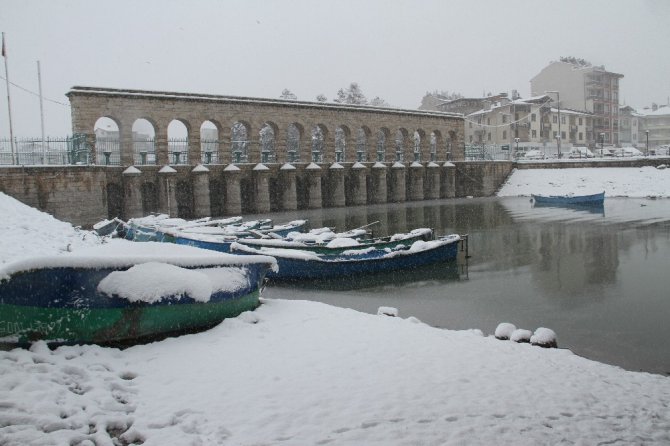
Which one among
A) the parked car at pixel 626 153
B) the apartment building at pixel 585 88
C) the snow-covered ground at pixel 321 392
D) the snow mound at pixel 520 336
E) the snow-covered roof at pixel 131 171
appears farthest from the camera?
the apartment building at pixel 585 88

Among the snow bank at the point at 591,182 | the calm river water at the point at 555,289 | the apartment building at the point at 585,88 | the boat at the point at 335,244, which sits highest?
the apartment building at the point at 585,88

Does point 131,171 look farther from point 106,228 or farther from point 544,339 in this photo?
point 544,339

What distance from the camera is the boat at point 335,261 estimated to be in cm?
1416

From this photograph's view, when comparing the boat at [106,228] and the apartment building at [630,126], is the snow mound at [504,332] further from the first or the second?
the apartment building at [630,126]

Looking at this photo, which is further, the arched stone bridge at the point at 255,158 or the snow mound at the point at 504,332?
the arched stone bridge at the point at 255,158

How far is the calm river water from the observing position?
357 inches

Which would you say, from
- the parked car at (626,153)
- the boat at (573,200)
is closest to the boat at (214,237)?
the boat at (573,200)

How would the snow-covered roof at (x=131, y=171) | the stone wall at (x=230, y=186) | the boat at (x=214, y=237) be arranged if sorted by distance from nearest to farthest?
1. the boat at (x=214, y=237)
2. the stone wall at (x=230, y=186)
3. the snow-covered roof at (x=131, y=171)

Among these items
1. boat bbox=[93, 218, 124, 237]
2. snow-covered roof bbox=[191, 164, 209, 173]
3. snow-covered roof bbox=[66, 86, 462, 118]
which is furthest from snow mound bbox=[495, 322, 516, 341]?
snow-covered roof bbox=[66, 86, 462, 118]

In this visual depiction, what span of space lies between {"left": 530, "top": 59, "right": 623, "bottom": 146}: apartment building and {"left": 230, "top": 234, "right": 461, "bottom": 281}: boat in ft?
227

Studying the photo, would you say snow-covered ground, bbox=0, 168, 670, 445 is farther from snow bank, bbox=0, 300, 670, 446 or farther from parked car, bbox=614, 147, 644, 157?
parked car, bbox=614, 147, 644, 157

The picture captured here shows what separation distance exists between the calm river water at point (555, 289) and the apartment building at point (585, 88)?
192ft

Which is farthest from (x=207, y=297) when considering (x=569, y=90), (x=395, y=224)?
(x=569, y=90)

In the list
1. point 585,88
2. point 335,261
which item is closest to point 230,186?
point 335,261
